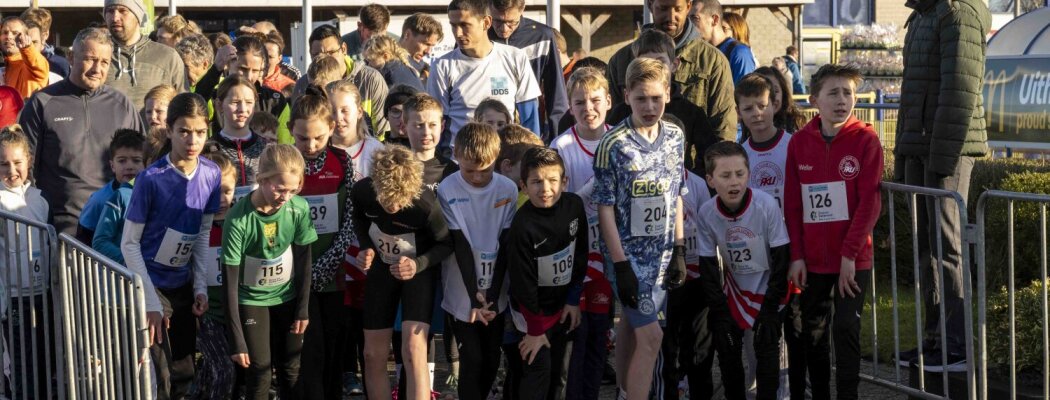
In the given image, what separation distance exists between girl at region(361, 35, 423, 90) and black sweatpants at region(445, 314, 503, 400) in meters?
2.96

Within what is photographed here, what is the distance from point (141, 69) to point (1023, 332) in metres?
5.67

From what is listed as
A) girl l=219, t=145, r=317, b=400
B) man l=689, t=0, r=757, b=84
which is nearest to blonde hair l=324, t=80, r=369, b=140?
girl l=219, t=145, r=317, b=400

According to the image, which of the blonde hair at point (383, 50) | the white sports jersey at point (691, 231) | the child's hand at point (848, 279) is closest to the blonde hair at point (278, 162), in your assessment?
the white sports jersey at point (691, 231)

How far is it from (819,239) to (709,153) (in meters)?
0.66

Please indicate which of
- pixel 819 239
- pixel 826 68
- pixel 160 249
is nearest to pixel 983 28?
pixel 826 68

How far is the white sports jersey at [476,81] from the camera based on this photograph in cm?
773

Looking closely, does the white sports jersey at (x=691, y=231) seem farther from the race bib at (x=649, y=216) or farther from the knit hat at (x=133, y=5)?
the knit hat at (x=133, y=5)

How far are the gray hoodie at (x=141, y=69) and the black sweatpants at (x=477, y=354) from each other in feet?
11.4

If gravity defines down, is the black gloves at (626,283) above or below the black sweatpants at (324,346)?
above

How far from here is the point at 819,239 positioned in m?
6.36

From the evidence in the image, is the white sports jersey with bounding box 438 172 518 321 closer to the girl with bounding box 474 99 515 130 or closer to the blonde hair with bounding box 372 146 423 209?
the blonde hair with bounding box 372 146 423 209

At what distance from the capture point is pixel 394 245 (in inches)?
243

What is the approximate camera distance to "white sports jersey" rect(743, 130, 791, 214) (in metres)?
6.73

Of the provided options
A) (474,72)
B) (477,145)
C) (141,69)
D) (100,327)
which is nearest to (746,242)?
(477,145)
